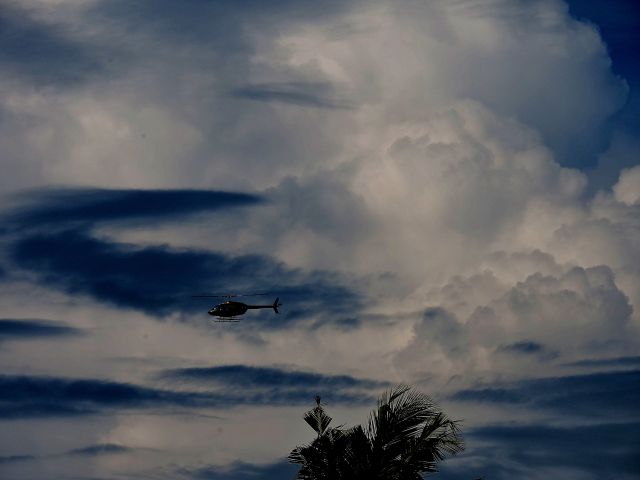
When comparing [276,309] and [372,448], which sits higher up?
[276,309]

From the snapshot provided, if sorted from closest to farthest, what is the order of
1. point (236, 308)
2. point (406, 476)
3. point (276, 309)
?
1. point (406, 476)
2. point (236, 308)
3. point (276, 309)

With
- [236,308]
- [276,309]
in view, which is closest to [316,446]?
[236,308]

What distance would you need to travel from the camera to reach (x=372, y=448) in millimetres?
32469

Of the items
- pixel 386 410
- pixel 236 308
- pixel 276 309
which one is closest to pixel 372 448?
pixel 386 410

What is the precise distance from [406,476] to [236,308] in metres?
96.2

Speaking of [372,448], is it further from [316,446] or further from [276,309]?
[276,309]

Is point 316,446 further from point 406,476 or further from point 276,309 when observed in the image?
point 276,309

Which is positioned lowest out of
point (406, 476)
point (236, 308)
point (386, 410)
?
point (406, 476)

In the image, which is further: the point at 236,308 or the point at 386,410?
the point at 236,308

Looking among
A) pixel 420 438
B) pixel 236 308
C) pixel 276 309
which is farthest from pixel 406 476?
pixel 276 309

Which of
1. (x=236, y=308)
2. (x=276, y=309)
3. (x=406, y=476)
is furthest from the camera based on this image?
(x=276, y=309)

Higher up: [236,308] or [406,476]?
[236,308]

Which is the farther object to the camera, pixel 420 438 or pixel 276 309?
pixel 276 309

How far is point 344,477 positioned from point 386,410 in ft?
8.07
